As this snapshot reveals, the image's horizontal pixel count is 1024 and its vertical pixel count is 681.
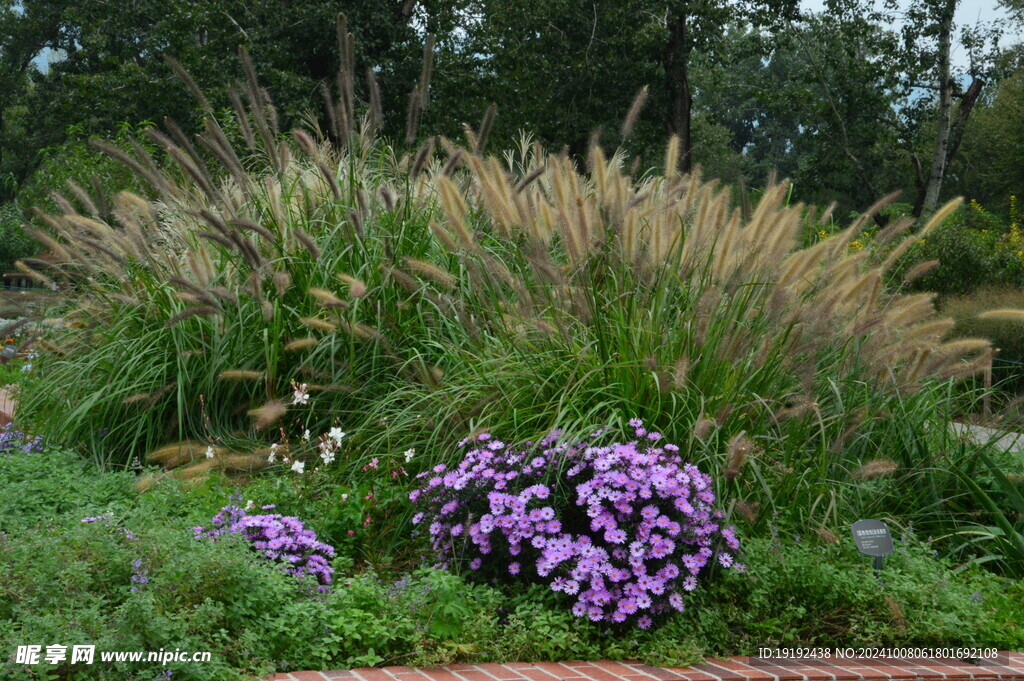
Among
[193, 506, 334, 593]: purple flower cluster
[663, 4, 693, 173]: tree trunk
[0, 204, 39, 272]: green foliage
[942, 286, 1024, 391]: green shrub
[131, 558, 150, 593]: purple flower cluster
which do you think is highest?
[663, 4, 693, 173]: tree trunk

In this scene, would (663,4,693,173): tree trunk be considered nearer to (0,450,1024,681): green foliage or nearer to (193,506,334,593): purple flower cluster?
(0,450,1024,681): green foliage

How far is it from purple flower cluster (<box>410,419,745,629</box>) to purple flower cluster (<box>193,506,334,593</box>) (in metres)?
0.45

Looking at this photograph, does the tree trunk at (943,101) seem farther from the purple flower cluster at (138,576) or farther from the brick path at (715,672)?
the purple flower cluster at (138,576)

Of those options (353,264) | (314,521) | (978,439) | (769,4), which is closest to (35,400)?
(353,264)

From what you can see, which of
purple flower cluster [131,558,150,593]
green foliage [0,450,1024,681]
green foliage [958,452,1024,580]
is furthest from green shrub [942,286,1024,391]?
purple flower cluster [131,558,150,593]

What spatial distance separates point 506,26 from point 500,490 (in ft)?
64.1

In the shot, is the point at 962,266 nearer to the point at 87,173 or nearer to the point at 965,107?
the point at 965,107

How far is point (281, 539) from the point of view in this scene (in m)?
3.79

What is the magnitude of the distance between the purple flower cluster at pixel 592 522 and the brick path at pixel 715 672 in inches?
10.1

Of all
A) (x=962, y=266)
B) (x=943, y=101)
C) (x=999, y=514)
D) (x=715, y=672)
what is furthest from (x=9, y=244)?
(x=715, y=672)

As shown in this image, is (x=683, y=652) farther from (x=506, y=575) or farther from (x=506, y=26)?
(x=506, y=26)

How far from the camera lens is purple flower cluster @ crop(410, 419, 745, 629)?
3.50 m

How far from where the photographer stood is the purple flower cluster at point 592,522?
3500 mm

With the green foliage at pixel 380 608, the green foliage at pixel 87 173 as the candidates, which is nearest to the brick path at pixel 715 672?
the green foliage at pixel 380 608
